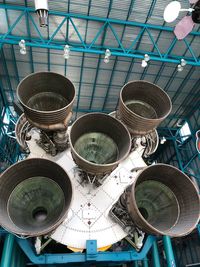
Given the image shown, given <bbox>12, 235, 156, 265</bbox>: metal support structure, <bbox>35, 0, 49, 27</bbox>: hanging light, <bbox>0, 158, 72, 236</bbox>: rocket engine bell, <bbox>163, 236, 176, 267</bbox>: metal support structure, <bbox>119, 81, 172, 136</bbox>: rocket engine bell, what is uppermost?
<bbox>35, 0, 49, 27</bbox>: hanging light

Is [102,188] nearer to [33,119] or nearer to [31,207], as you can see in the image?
[31,207]

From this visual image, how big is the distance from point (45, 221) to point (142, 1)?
10994mm

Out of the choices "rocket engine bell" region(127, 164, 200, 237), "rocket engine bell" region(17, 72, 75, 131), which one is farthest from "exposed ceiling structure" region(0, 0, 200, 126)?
"rocket engine bell" region(127, 164, 200, 237)

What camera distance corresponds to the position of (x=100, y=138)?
6.24 meters

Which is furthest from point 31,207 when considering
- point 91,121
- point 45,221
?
point 91,121

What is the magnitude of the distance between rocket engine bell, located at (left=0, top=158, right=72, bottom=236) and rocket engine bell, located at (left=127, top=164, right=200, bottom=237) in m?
1.57

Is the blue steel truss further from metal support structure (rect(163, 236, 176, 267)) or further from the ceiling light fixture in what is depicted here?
metal support structure (rect(163, 236, 176, 267))

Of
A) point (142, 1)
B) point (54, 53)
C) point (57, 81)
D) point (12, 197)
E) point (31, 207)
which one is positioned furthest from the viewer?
point (54, 53)

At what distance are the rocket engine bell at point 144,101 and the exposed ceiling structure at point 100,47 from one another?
6698 mm

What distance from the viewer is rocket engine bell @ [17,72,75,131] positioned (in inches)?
220

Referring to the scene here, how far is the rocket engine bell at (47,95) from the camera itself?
5594 mm

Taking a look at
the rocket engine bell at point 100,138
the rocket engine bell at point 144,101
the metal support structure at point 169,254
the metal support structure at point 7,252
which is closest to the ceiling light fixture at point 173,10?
the rocket engine bell at point 144,101

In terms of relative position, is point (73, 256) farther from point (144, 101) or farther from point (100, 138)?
point (144, 101)

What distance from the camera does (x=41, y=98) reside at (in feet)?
21.2
